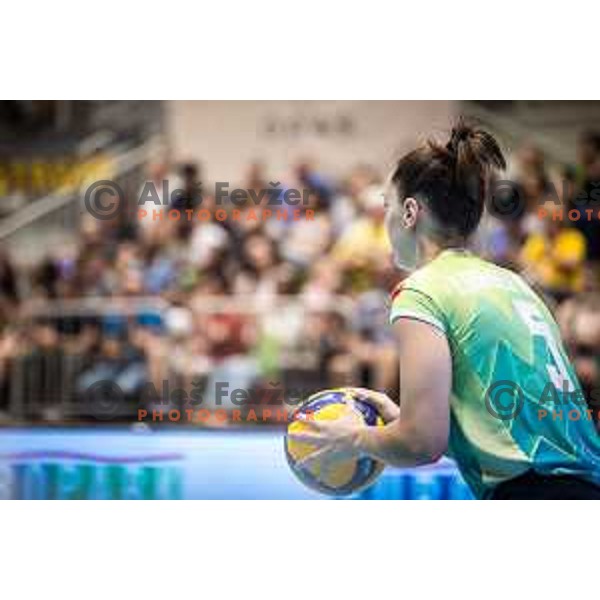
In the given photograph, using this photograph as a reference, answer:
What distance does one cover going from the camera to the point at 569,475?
9.87 feet

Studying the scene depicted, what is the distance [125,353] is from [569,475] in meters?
6.93

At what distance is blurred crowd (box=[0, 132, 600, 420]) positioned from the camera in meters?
8.78

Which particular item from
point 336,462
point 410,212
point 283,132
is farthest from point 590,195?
point 410,212

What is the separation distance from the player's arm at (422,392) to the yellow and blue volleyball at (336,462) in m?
0.59

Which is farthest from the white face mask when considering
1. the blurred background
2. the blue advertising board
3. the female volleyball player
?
the blurred background

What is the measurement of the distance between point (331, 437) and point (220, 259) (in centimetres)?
628

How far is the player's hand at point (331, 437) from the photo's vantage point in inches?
131

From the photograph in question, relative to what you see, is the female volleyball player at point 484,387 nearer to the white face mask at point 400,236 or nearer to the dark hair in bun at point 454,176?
the dark hair in bun at point 454,176

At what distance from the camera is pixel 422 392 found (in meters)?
2.86

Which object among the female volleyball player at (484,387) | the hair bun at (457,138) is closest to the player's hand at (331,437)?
the female volleyball player at (484,387)

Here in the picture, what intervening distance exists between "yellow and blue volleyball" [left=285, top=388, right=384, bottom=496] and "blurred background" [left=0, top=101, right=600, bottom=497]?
3.40 meters

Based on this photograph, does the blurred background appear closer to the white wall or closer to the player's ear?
the white wall

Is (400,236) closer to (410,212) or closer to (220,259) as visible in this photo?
(410,212)
